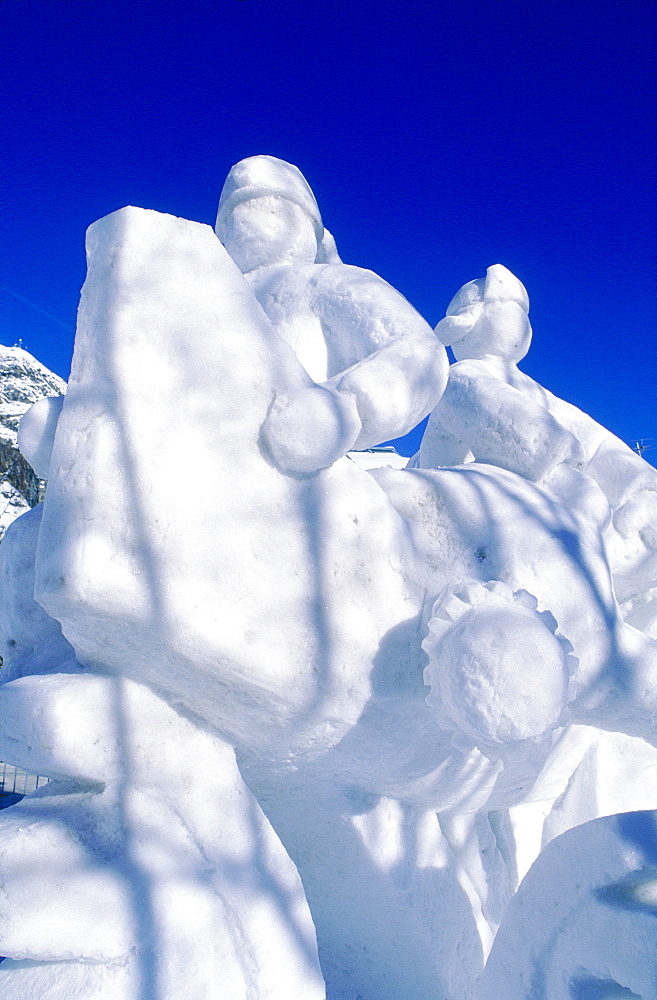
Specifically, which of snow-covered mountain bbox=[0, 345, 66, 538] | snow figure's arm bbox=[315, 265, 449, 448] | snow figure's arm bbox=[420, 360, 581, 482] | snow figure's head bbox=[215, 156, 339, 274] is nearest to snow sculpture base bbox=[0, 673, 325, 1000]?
snow figure's arm bbox=[315, 265, 449, 448]

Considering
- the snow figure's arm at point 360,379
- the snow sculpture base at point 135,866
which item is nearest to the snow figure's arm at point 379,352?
the snow figure's arm at point 360,379

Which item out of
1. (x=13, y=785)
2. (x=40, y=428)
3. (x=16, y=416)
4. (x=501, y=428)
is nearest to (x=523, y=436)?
(x=501, y=428)

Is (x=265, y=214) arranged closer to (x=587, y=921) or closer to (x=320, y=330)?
(x=320, y=330)

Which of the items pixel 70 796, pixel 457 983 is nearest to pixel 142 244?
pixel 70 796

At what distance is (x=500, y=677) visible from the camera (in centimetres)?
89

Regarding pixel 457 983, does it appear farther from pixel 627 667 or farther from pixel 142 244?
pixel 142 244

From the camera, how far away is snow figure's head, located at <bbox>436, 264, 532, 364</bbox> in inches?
92.7

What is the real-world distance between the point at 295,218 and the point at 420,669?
1.30m

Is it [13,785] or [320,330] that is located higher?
[320,330]

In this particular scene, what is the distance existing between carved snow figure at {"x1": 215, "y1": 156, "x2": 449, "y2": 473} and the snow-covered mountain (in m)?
5.93

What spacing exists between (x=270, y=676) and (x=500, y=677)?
33 cm

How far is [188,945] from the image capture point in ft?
2.89

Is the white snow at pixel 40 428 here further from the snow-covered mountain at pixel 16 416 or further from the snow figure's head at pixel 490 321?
the snow-covered mountain at pixel 16 416

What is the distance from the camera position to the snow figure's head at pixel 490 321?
2.35 m
